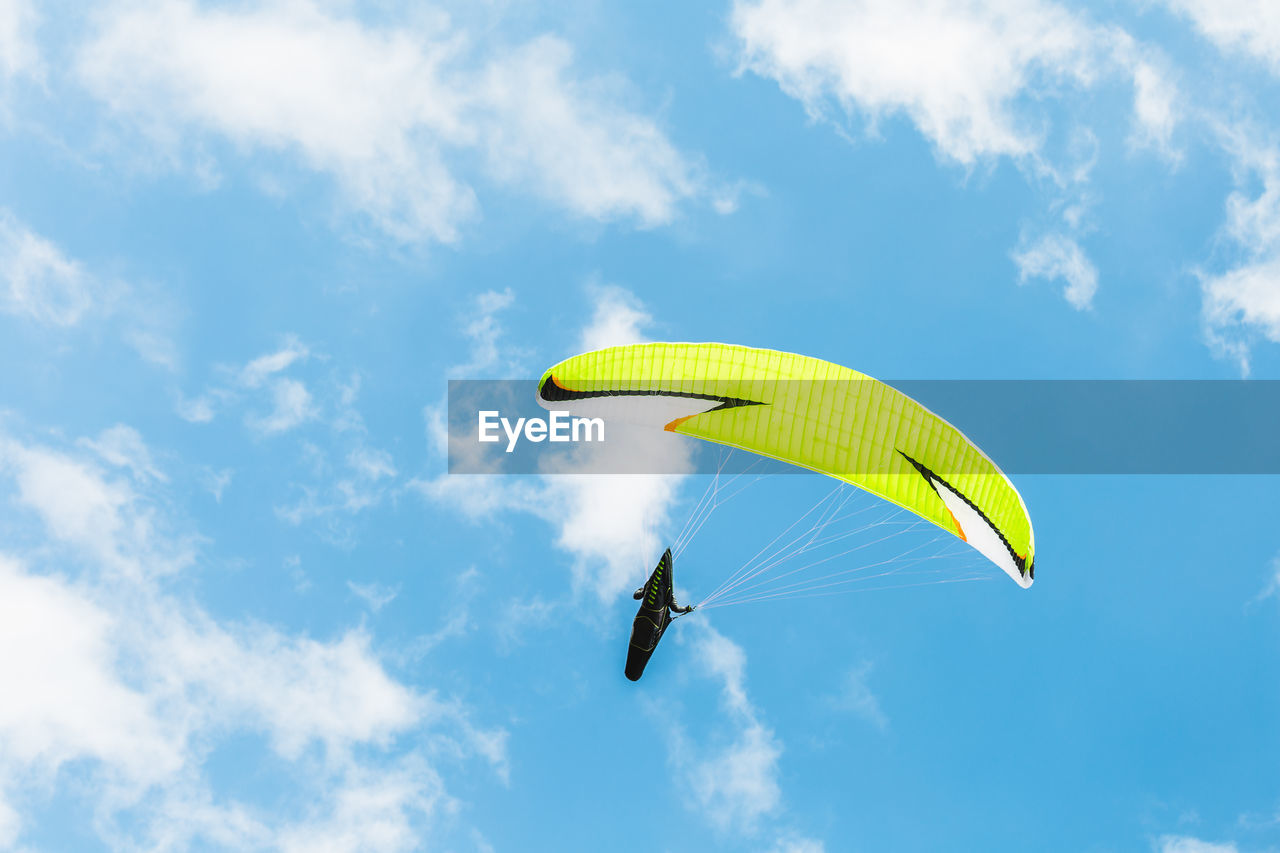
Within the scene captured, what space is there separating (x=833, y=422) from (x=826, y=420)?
0.53ft

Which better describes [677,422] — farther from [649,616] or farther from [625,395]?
[649,616]

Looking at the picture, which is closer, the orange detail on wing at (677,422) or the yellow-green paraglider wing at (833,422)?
the yellow-green paraglider wing at (833,422)

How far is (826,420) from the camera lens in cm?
1966

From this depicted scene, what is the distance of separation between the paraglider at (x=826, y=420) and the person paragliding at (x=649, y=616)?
4.07 meters

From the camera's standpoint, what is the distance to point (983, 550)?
64.5 ft

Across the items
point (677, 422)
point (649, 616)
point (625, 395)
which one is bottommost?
point (649, 616)

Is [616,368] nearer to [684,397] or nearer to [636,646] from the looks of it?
[684,397]

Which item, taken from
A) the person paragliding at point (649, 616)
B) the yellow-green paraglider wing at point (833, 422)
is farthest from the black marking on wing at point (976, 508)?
the person paragliding at point (649, 616)

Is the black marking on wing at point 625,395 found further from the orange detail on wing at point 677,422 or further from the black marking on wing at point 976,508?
the black marking on wing at point 976,508

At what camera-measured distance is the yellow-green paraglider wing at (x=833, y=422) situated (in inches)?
744

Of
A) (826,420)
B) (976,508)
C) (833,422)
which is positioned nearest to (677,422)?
(826,420)

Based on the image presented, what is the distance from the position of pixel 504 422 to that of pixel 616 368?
6.07 m

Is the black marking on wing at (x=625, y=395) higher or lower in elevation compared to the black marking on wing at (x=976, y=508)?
higher

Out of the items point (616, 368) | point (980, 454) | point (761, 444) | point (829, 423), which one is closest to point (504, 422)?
point (616, 368)
